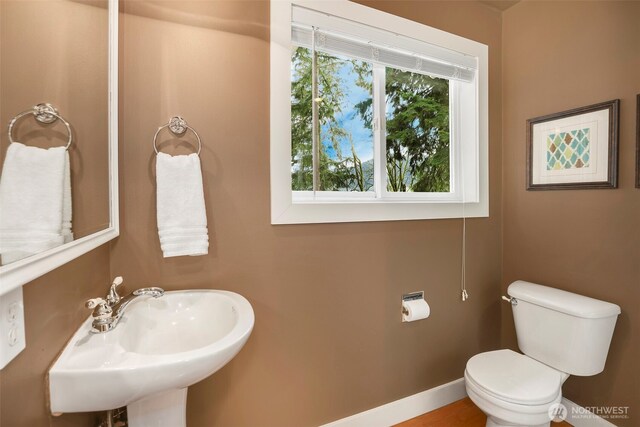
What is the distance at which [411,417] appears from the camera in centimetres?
168

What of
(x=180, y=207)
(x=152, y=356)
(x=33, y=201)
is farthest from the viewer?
(x=180, y=207)

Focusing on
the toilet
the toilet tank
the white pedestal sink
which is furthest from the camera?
the toilet tank

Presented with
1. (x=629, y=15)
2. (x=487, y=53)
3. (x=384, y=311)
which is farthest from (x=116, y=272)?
(x=629, y=15)

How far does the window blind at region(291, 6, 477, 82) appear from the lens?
55.5 inches

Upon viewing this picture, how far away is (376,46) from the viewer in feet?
5.06

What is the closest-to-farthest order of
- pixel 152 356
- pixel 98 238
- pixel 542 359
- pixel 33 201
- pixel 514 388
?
pixel 33 201, pixel 152 356, pixel 98 238, pixel 514 388, pixel 542 359

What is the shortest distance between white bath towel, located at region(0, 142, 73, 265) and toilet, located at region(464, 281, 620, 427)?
5.46ft

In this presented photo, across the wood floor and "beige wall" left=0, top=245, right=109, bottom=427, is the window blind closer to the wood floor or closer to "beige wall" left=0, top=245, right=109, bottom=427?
"beige wall" left=0, top=245, right=109, bottom=427

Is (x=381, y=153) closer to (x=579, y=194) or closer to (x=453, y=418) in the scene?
(x=579, y=194)

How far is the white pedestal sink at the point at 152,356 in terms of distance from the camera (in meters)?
0.67

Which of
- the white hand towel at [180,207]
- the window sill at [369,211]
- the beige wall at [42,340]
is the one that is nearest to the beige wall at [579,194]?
the window sill at [369,211]

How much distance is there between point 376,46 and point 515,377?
179 centimetres

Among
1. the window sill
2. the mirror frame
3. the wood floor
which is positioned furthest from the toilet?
the mirror frame

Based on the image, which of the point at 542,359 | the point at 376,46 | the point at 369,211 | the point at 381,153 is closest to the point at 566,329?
the point at 542,359
